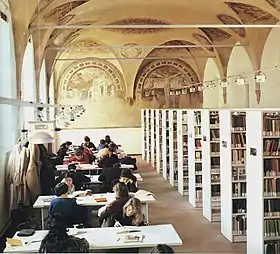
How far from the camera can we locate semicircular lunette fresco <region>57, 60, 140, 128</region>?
2650 centimetres

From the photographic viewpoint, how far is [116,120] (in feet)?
88.1

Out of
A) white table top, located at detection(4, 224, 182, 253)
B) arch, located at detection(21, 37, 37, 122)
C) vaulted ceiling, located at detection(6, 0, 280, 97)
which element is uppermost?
vaulted ceiling, located at detection(6, 0, 280, 97)

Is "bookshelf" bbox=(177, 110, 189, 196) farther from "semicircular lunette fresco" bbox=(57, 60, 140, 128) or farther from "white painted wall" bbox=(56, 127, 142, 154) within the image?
"semicircular lunette fresco" bbox=(57, 60, 140, 128)

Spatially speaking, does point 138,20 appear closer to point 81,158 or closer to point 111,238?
point 81,158

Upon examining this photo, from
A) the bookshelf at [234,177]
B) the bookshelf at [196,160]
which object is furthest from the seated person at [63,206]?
the bookshelf at [196,160]

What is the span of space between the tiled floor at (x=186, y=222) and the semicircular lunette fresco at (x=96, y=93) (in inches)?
403

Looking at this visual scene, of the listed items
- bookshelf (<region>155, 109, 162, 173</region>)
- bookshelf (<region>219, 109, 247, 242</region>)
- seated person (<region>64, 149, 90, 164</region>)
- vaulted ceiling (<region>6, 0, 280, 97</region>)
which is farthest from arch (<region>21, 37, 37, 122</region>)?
bookshelf (<region>219, 109, 247, 242</region>)

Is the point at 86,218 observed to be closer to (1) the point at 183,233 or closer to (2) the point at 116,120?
(1) the point at 183,233

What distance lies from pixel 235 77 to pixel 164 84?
18.6 ft

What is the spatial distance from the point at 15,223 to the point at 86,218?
8.88 feet

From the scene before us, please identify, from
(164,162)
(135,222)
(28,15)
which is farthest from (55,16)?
(135,222)

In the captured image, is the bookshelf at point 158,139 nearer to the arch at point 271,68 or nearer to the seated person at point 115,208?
the arch at point 271,68

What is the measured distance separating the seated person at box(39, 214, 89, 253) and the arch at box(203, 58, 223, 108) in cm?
2030

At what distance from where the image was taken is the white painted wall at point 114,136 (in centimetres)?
2633
